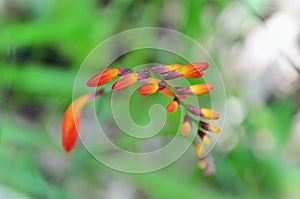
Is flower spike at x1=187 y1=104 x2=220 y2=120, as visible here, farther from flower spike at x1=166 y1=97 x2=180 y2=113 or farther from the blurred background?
the blurred background

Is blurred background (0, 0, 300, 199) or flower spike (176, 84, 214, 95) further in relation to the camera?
blurred background (0, 0, 300, 199)

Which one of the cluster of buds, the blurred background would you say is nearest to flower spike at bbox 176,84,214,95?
the cluster of buds

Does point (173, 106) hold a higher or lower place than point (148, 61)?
higher

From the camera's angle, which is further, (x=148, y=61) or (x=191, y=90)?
(x=148, y=61)

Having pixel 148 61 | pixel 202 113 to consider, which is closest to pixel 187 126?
pixel 202 113

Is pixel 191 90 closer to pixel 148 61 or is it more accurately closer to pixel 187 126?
pixel 187 126

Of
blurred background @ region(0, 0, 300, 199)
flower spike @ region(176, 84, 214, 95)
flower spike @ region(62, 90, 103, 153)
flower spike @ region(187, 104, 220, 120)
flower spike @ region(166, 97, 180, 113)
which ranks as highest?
flower spike @ region(176, 84, 214, 95)

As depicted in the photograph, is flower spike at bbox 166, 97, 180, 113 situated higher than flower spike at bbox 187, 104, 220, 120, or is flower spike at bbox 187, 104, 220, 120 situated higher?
flower spike at bbox 166, 97, 180, 113

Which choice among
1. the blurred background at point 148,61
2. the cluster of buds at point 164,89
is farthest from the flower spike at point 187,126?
Result: the blurred background at point 148,61

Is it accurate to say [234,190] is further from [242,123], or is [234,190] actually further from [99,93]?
[99,93]

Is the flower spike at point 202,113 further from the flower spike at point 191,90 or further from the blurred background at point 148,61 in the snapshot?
the blurred background at point 148,61
